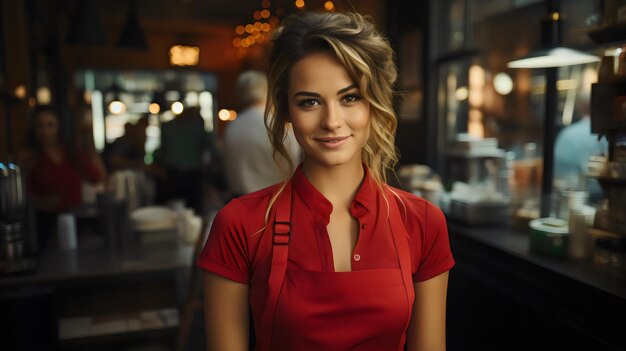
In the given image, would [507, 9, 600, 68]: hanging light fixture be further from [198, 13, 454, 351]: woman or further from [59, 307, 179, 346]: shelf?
[59, 307, 179, 346]: shelf

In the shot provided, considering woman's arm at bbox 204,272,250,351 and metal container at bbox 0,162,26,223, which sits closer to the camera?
woman's arm at bbox 204,272,250,351

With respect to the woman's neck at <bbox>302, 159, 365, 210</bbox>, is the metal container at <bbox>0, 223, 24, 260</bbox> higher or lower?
lower

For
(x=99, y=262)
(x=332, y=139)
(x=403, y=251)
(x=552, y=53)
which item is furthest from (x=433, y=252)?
(x=99, y=262)

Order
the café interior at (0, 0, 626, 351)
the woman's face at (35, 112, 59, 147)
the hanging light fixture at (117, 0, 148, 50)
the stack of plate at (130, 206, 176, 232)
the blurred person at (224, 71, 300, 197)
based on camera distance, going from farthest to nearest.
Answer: the hanging light fixture at (117, 0, 148, 50), the woman's face at (35, 112, 59, 147), the blurred person at (224, 71, 300, 197), the stack of plate at (130, 206, 176, 232), the café interior at (0, 0, 626, 351)

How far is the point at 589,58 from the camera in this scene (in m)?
2.08

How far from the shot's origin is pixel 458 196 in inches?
131

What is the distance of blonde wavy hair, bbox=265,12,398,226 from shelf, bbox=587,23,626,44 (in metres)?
1.16

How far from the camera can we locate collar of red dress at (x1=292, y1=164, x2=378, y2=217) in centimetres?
123

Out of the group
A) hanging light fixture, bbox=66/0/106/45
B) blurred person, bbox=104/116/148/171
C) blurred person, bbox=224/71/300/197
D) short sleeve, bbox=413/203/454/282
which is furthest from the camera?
blurred person, bbox=104/116/148/171

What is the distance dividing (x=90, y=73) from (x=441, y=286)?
A: 9605 mm

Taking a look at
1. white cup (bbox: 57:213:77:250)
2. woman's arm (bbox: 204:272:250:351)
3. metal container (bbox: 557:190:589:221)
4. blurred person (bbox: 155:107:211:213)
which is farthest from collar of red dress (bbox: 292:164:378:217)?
blurred person (bbox: 155:107:211:213)

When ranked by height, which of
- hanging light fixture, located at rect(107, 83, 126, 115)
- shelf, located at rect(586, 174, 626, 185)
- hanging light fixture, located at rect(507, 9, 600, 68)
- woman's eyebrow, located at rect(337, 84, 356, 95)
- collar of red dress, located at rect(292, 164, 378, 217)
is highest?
hanging light fixture, located at rect(107, 83, 126, 115)

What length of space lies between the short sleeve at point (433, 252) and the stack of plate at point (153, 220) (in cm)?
200

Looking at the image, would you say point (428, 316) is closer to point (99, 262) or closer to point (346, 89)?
point (346, 89)
